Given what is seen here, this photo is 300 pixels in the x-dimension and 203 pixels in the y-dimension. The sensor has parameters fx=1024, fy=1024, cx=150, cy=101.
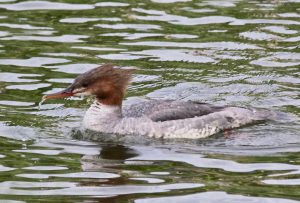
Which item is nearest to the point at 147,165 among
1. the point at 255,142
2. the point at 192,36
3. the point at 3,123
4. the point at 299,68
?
the point at 255,142

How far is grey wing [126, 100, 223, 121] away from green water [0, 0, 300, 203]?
19.0 inches

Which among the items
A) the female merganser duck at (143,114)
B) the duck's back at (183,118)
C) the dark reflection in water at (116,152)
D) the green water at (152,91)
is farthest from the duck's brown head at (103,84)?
the dark reflection in water at (116,152)

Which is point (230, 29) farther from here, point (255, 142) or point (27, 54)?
point (255, 142)

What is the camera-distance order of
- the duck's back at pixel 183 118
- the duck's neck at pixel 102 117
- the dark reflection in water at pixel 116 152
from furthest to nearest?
the duck's neck at pixel 102 117, the duck's back at pixel 183 118, the dark reflection in water at pixel 116 152

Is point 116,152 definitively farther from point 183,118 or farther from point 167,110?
point 183,118

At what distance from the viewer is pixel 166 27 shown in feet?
62.1

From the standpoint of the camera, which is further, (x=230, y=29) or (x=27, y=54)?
(x=230, y=29)

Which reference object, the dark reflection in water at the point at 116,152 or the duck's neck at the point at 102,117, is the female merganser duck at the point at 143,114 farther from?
the dark reflection in water at the point at 116,152

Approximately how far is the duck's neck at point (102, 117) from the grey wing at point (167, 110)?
0.19 metres

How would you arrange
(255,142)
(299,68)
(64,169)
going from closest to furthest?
1. (64,169)
2. (255,142)
3. (299,68)

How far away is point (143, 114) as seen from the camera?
14250 mm

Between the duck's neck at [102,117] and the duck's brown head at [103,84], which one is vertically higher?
the duck's brown head at [103,84]

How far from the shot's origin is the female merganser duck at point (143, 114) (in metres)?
14.2

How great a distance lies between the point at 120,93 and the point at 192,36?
4.32 meters
